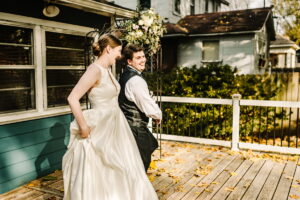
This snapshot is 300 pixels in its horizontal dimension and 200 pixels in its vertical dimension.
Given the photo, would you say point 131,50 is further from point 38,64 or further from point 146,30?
point 38,64

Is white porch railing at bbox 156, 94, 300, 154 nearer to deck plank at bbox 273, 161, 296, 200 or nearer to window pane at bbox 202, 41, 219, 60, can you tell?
deck plank at bbox 273, 161, 296, 200

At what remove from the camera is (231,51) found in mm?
16906

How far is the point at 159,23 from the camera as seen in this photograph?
226 inches

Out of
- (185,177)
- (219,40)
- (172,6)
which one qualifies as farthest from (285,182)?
(172,6)

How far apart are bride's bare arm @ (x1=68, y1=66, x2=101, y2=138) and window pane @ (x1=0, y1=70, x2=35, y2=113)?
94.3 inches

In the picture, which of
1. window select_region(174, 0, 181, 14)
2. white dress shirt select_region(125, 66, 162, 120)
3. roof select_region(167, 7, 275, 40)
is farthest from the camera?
window select_region(174, 0, 181, 14)

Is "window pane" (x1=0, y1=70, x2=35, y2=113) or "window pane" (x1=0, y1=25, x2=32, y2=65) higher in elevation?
"window pane" (x1=0, y1=25, x2=32, y2=65)

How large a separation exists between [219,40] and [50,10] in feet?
43.9

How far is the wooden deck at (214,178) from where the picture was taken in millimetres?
4441

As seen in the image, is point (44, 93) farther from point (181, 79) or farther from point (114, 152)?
point (181, 79)

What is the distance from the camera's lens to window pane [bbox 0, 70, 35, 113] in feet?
15.2

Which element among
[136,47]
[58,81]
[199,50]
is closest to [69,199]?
[136,47]

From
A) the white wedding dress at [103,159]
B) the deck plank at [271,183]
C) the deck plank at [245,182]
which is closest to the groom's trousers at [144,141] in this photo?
the white wedding dress at [103,159]

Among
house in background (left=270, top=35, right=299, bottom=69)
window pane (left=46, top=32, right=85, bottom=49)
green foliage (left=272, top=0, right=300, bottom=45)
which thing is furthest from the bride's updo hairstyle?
house in background (left=270, top=35, right=299, bottom=69)
